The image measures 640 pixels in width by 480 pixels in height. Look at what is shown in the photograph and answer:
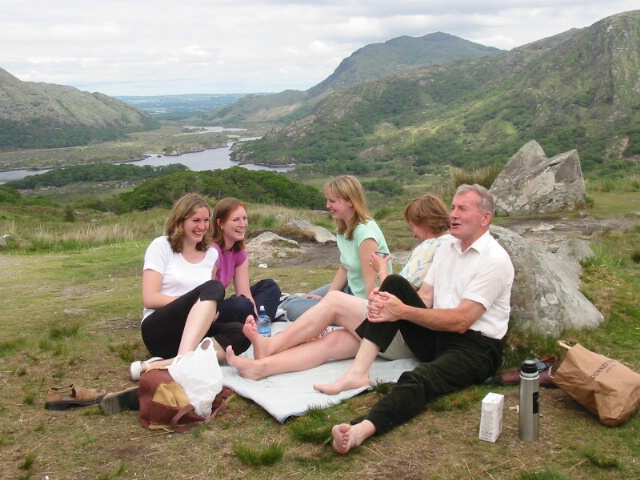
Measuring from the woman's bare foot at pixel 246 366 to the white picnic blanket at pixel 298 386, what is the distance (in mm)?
41

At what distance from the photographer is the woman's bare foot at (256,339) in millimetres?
4645

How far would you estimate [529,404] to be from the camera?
3539mm

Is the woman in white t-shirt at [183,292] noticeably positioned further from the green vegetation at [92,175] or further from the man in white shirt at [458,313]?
the green vegetation at [92,175]

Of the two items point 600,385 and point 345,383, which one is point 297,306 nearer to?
point 345,383

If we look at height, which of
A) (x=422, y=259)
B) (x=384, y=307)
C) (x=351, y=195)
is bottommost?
(x=384, y=307)

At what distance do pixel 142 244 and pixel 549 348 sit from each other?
10428 mm

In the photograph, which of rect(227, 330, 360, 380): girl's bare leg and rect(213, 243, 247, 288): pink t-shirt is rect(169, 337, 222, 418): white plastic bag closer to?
rect(227, 330, 360, 380): girl's bare leg

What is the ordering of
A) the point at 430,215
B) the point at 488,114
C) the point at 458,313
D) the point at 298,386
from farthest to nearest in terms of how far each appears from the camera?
1. the point at 488,114
2. the point at 430,215
3. the point at 298,386
4. the point at 458,313

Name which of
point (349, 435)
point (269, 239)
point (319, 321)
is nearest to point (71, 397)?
point (319, 321)

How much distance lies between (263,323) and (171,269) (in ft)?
3.21

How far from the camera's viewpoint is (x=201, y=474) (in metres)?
3.42

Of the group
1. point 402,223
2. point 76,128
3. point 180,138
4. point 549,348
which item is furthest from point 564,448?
point 76,128

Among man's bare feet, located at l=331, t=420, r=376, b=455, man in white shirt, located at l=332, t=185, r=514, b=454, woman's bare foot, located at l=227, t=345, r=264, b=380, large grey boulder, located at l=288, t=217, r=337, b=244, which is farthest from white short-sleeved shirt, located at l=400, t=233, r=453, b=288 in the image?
large grey boulder, located at l=288, t=217, r=337, b=244

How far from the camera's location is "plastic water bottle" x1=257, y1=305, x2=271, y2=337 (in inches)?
221
